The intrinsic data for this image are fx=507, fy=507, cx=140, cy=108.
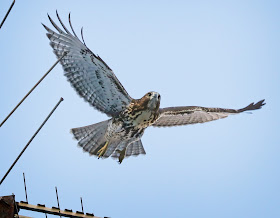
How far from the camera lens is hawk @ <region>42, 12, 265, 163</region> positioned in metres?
9.77

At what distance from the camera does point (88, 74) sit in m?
10.1

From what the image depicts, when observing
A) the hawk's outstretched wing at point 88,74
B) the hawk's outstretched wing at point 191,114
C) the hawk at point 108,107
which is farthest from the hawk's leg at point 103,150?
the hawk's outstretched wing at point 191,114

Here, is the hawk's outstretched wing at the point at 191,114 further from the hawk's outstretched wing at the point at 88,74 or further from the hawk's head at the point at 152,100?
the hawk's outstretched wing at the point at 88,74

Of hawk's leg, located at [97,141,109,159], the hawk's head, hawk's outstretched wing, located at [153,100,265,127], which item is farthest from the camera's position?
hawk's outstretched wing, located at [153,100,265,127]

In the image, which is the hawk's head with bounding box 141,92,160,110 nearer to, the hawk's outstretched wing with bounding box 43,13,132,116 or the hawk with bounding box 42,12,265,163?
the hawk with bounding box 42,12,265,163

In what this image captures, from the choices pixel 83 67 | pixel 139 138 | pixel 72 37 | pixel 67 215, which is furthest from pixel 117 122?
pixel 67 215

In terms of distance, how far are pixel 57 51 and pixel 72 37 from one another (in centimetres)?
40

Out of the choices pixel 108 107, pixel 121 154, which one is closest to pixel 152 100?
pixel 108 107

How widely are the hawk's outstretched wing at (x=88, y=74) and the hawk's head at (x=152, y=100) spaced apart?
1.89 ft

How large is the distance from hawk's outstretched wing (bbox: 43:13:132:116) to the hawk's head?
577 millimetres

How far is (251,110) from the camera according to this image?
35.9 ft

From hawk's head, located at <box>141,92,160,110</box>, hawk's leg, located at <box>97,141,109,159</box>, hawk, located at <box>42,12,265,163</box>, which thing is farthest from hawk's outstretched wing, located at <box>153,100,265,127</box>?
hawk's leg, located at <box>97,141,109,159</box>

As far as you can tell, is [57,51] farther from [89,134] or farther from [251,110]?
[251,110]

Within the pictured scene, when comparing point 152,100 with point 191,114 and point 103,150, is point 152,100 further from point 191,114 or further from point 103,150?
point 191,114
